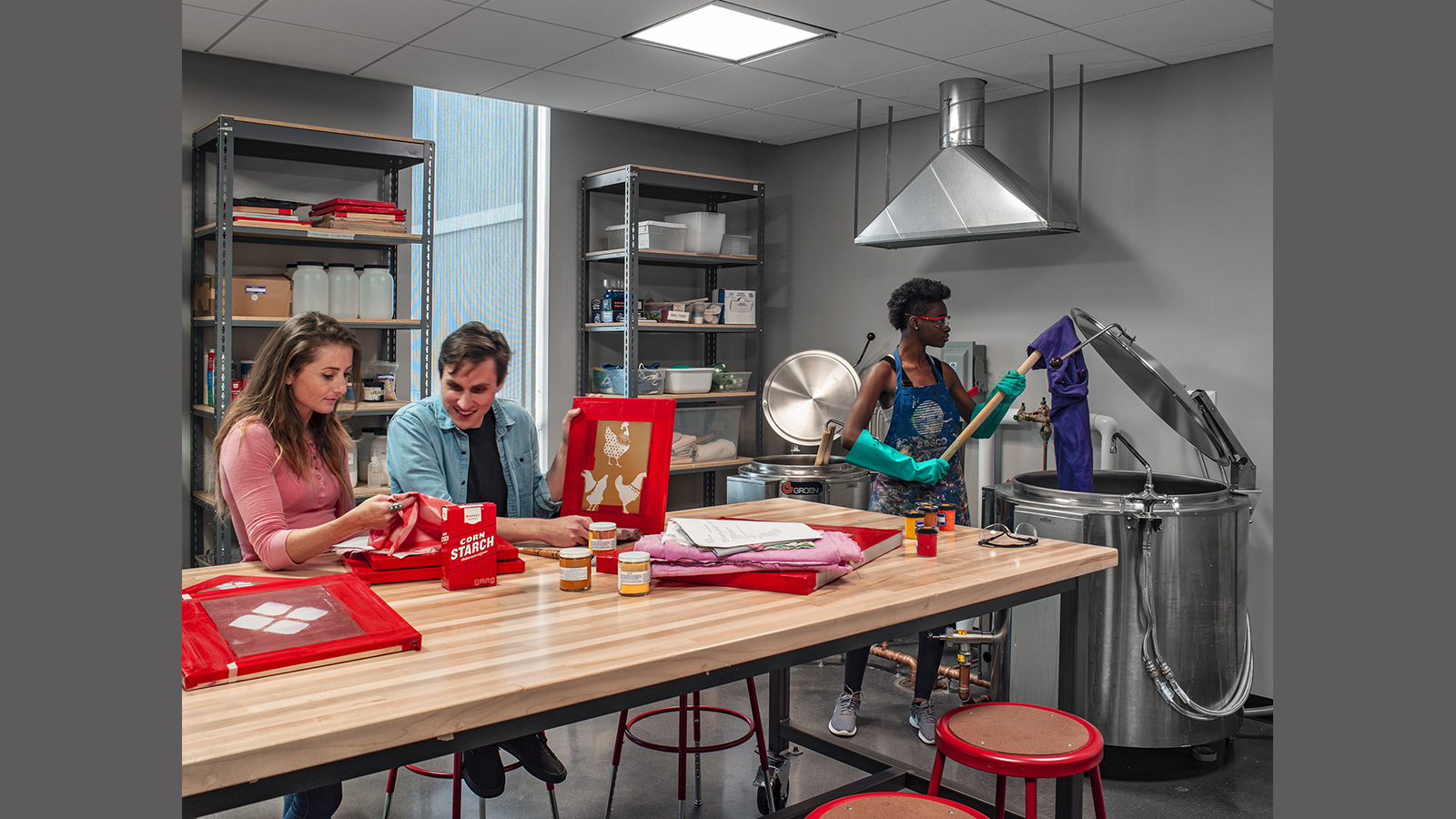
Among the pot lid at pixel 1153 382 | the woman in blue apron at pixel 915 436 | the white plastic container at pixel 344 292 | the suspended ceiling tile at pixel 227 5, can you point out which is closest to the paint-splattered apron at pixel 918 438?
the woman in blue apron at pixel 915 436

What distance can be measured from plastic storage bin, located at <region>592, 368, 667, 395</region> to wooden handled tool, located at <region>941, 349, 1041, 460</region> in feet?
6.91

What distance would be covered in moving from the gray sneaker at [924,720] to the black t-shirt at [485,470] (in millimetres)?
1802

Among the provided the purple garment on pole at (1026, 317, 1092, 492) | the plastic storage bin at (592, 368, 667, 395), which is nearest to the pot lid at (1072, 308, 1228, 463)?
the purple garment on pole at (1026, 317, 1092, 492)

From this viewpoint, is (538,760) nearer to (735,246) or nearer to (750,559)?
(750,559)

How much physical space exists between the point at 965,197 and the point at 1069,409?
1.27 meters

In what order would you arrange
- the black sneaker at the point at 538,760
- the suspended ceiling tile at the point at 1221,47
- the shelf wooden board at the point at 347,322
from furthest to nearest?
the shelf wooden board at the point at 347,322
the suspended ceiling tile at the point at 1221,47
the black sneaker at the point at 538,760

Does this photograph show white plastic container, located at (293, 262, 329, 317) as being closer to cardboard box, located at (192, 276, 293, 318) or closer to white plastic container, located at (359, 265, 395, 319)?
cardboard box, located at (192, 276, 293, 318)

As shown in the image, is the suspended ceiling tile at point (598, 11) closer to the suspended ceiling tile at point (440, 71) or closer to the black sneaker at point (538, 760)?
the suspended ceiling tile at point (440, 71)

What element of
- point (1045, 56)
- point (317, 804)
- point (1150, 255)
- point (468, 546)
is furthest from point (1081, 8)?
point (317, 804)

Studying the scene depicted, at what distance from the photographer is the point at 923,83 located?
461cm

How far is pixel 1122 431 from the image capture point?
447cm

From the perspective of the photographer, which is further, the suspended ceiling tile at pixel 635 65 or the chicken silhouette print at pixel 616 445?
the suspended ceiling tile at pixel 635 65

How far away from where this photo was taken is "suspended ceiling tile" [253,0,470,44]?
140 inches

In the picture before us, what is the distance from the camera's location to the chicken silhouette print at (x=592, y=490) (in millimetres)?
2375
